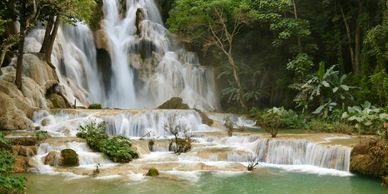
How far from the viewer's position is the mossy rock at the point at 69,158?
46.8ft

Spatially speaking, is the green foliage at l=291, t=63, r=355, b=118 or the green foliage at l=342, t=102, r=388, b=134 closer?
the green foliage at l=342, t=102, r=388, b=134

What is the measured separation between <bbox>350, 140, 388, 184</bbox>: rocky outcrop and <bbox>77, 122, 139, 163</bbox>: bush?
699 cm

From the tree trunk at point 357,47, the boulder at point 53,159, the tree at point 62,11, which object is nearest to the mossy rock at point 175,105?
the tree at point 62,11

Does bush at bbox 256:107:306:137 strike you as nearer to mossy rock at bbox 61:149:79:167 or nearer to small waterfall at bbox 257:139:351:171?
small waterfall at bbox 257:139:351:171

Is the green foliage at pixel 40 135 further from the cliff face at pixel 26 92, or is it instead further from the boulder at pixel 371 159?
the boulder at pixel 371 159

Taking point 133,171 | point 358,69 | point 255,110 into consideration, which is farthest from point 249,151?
point 358,69

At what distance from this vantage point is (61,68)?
88.6ft

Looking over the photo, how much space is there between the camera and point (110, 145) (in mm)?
15555

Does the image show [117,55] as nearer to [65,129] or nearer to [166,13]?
[166,13]

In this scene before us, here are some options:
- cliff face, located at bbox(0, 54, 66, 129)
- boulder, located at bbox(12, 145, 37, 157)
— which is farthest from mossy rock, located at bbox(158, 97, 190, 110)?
boulder, located at bbox(12, 145, 37, 157)

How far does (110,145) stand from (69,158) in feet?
5.48

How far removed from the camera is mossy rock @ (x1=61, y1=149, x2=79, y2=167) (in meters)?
14.2

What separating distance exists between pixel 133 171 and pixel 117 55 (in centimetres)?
1812

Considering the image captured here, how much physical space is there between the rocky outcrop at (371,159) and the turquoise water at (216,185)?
1.15 ft
